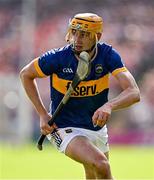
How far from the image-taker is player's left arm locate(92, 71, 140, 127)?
23.9 feet

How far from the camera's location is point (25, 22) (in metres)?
24.2

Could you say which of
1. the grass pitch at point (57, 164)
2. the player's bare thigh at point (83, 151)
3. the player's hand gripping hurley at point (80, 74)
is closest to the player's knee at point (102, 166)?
the player's bare thigh at point (83, 151)

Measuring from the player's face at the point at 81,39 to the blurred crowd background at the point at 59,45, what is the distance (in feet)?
46.5

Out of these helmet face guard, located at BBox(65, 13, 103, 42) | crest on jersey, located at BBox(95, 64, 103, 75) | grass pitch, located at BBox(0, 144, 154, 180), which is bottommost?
grass pitch, located at BBox(0, 144, 154, 180)

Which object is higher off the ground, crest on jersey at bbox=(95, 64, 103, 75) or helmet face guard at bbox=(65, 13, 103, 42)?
helmet face guard at bbox=(65, 13, 103, 42)

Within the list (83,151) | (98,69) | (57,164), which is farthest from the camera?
(57,164)

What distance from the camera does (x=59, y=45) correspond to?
2344cm

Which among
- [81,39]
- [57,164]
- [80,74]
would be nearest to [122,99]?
[80,74]

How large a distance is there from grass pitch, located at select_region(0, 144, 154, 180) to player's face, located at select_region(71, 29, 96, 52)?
6.31m

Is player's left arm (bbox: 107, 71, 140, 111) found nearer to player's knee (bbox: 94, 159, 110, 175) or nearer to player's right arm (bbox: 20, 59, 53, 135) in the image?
player's knee (bbox: 94, 159, 110, 175)

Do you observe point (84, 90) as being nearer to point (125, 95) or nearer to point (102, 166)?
point (125, 95)

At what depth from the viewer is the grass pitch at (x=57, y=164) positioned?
49.8ft

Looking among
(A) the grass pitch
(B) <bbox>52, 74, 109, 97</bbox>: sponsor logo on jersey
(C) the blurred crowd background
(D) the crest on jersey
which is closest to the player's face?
(D) the crest on jersey

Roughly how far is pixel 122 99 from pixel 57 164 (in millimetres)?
10213
